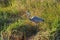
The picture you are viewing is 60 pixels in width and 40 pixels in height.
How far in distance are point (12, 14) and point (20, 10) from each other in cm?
27

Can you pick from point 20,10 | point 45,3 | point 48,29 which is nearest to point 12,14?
point 20,10

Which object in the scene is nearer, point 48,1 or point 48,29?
point 48,29

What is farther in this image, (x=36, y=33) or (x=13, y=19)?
(x=13, y=19)

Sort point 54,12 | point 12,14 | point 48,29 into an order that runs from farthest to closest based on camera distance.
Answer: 1. point 12,14
2. point 54,12
3. point 48,29

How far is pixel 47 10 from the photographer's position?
734cm

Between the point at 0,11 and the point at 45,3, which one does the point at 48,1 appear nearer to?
the point at 45,3

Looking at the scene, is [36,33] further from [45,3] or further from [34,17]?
[45,3]

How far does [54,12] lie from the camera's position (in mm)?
7172

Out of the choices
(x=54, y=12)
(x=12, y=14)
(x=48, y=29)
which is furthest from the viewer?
(x=12, y=14)

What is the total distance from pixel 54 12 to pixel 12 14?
1.12 meters

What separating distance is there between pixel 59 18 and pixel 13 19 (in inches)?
46.0

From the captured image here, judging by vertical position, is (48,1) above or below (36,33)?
above

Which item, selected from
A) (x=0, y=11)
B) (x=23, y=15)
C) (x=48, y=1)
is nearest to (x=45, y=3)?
(x=48, y=1)

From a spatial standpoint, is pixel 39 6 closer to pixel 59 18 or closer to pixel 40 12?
pixel 40 12
